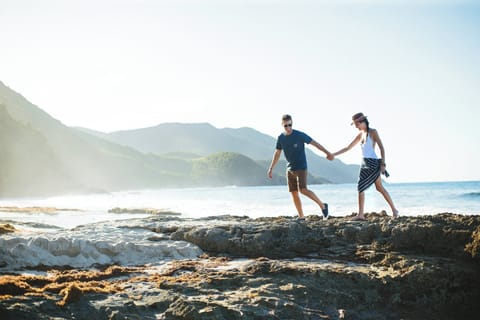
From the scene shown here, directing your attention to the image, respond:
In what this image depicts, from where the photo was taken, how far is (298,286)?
17.4 ft

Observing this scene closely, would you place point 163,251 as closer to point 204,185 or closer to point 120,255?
point 120,255

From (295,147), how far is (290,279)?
4694mm

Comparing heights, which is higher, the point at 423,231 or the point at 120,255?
the point at 423,231

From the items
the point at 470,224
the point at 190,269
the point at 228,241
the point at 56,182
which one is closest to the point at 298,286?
the point at 190,269

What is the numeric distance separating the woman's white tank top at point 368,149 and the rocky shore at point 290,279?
1950 millimetres

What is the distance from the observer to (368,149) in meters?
9.23

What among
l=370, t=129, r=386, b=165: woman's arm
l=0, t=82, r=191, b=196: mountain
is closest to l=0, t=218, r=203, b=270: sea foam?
l=370, t=129, r=386, b=165: woman's arm

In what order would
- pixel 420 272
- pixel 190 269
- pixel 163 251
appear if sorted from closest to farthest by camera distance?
pixel 420 272
pixel 190 269
pixel 163 251

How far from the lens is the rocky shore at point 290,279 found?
4.54 m

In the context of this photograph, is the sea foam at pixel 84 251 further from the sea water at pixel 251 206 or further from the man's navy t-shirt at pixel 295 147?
the sea water at pixel 251 206

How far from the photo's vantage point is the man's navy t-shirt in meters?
9.87

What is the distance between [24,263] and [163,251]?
212cm

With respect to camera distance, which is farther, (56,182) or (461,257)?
(56,182)

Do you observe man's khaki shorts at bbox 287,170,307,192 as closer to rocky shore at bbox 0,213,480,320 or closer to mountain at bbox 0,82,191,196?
rocky shore at bbox 0,213,480,320
